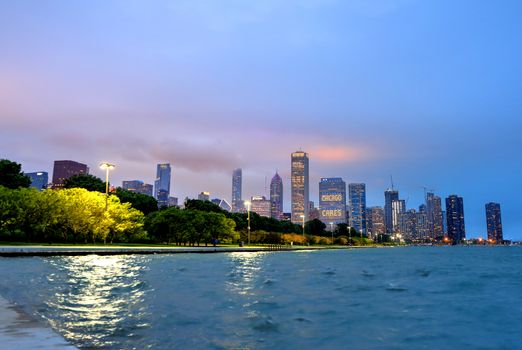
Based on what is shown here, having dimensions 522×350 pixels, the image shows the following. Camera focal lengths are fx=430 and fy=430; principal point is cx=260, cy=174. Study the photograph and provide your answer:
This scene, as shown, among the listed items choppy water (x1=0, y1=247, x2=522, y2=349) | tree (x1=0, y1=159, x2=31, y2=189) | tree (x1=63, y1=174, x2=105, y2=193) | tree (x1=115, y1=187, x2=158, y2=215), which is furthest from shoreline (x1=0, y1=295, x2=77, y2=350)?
tree (x1=115, y1=187, x2=158, y2=215)

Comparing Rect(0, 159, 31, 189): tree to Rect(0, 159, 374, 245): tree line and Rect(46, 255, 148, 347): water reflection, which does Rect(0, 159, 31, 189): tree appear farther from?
Rect(46, 255, 148, 347): water reflection

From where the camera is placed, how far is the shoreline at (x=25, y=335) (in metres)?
6.88

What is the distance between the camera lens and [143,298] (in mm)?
18109

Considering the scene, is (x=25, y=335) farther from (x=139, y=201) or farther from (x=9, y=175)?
(x=139, y=201)

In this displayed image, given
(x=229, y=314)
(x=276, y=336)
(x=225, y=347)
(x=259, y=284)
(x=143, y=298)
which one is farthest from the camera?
(x=259, y=284)

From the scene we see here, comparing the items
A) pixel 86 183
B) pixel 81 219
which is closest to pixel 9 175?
pixel 86 183

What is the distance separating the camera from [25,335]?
766 centimetres

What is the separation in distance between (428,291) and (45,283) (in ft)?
67.1

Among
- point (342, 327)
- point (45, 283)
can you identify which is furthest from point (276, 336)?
point (45, 283)

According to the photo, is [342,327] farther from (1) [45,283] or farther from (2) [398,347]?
(1) [45,283]

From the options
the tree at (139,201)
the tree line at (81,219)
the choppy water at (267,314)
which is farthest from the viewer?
the tree at (139,201)

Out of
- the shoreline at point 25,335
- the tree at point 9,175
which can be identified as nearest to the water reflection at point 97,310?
the shoreline at point 25,335

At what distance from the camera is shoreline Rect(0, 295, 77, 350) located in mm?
6883

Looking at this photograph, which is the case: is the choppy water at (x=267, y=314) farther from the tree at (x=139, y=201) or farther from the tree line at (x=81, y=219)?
the tree at (x=139, y=201)
